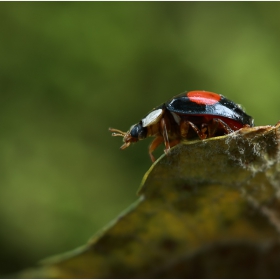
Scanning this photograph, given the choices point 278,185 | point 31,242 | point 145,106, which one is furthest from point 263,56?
point 278,185

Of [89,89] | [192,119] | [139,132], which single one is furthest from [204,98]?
[89,89]

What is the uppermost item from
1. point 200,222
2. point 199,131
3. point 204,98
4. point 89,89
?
point 89,89

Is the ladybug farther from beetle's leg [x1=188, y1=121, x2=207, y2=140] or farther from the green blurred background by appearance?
the green blurred background

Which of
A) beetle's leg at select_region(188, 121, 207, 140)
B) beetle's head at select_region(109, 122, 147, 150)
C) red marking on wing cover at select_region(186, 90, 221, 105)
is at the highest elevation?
red marking on wing cover at select_region(186, 90, 221, 105)

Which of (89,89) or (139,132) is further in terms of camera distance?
(89,89)

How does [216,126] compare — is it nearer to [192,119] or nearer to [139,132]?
[192,119]

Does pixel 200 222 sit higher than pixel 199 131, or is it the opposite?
pixel 199 131

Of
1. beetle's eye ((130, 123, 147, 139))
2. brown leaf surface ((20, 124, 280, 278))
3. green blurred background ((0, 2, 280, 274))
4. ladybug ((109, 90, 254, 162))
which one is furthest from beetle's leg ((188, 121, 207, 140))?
green blurred background ((0, 2, 280, 274))
